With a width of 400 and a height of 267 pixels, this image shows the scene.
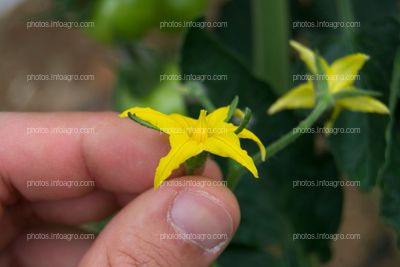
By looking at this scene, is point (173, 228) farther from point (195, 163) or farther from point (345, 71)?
point (345, 71)

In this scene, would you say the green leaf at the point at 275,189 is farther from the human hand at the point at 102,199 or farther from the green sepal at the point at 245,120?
Answer: the green sepal at the point at 245,120

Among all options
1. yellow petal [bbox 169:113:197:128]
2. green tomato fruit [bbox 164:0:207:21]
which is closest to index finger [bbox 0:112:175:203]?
yellow petal [bbox 169:113:197:128]

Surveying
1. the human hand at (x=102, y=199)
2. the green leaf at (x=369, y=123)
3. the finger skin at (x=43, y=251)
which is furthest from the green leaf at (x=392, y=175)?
the finger skin at (x=43, y=251)

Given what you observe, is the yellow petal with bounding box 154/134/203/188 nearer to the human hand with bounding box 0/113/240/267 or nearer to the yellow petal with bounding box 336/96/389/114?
the human hand with bounding box 0/113/240/267

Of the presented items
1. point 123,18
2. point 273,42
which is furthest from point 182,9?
point 273,42

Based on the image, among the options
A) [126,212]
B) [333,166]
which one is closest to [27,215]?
[126,212]

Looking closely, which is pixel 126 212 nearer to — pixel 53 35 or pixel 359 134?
pixel 359 134

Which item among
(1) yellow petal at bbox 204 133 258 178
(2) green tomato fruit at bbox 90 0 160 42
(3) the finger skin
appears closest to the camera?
(1) yellow petal at bbox 204 133 258 178
